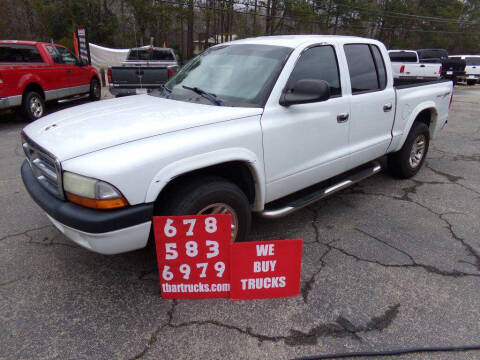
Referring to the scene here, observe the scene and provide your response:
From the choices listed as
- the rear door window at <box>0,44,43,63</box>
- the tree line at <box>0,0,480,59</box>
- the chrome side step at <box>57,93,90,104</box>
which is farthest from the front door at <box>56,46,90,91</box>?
the tree line at <box>0,0,480,59</box>

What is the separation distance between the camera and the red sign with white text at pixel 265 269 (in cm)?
245

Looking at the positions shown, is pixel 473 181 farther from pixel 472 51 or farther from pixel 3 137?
pixel 472 51

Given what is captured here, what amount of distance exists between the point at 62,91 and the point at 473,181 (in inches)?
364

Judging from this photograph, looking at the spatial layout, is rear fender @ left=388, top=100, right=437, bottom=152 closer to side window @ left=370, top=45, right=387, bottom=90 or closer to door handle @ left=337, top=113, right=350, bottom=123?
side window @ left=370, top=45, right=387, bottom=90

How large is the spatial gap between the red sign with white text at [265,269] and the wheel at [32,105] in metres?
7.68

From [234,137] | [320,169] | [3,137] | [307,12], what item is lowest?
[3,137]

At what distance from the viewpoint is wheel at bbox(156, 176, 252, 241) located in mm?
2445

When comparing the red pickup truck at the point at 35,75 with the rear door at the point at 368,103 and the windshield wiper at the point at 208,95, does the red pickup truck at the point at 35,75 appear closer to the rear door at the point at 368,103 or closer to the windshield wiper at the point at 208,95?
the windshield wiper at the point at 208,95

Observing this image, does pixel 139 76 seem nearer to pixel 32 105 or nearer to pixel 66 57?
pixel 32 105

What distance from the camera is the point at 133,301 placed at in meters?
2.56

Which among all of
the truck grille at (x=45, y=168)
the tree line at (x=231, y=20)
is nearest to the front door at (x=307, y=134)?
the truck grille at (x=45, y=168)

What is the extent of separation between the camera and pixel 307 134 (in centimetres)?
313

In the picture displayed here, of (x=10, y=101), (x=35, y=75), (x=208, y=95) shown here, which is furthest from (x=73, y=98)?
(x=208, y=95)

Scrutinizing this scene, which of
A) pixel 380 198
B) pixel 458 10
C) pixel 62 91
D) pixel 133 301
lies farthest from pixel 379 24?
pixel 133 301
